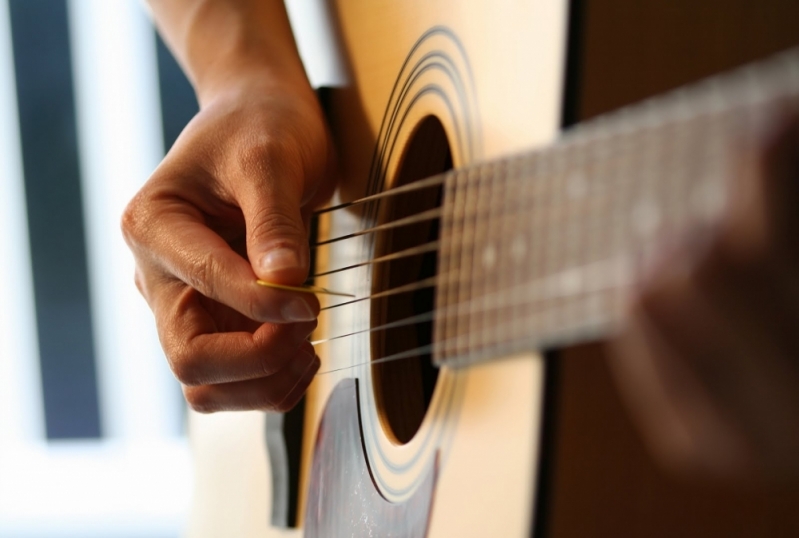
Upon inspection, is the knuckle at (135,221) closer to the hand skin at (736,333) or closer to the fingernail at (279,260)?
the fingernail at (279,260)

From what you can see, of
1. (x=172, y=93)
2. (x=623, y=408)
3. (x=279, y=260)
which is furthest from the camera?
(x=172, y=93)

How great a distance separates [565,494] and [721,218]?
0.17 metres

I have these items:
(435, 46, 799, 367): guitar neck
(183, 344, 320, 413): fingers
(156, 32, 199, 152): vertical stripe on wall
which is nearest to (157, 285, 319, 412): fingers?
(183, 344, 320, 413): fingers

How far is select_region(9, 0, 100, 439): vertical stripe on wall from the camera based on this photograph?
1.93m

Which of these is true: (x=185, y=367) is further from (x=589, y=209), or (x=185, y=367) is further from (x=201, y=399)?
(x=589, y=209)

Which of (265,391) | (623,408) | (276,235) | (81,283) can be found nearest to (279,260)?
(276,235)

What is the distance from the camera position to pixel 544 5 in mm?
410

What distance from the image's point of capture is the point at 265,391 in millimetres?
616

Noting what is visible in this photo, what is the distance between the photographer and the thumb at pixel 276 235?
528 mm

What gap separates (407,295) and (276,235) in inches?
6.3

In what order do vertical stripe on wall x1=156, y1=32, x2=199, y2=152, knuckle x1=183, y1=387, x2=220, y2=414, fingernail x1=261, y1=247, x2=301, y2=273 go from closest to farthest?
fingernail x1=261, y1=247, x2=301, y2=273, knuckle x1=183, y1=387, x2=220, y2=414, vertical stripe on wall x1=156, y1=32, x2=199, y2=152

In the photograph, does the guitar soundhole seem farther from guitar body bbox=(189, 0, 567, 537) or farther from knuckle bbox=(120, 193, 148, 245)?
knuckle bbox=(120, 193, 148, 245)

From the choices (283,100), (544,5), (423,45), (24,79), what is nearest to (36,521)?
(24,79)

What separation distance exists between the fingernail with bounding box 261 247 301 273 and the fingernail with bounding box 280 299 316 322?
0.03m
